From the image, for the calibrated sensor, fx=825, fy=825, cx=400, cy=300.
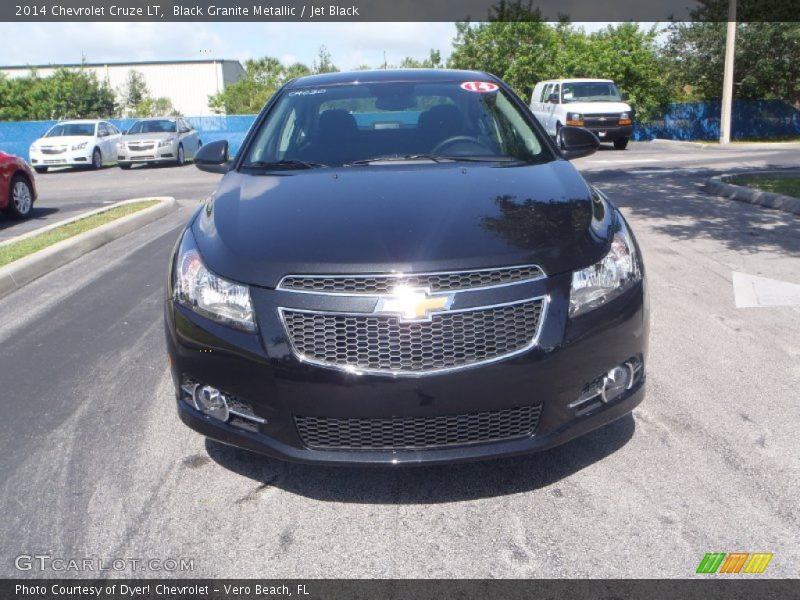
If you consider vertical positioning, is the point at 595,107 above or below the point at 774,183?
above

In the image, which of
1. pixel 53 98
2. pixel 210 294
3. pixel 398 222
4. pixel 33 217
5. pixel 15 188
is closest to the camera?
pixel 210 294

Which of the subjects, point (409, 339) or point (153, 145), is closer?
point (409, 339)

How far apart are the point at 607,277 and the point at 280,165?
191 cm

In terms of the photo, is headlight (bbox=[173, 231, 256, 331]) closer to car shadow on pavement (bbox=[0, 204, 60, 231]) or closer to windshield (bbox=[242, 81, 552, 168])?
windshield (bbox=[242, 81, 552, 168])

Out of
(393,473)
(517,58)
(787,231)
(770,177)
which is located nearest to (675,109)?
(517,58)

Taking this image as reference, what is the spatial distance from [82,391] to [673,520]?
124 inches

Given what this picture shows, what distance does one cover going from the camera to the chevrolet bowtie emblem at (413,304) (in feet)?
9.45

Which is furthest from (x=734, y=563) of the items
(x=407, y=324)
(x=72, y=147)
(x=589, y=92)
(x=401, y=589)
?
(x=72, y=147)

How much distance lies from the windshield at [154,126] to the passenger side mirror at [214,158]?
2240 cm

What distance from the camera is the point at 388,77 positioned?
5.16 m

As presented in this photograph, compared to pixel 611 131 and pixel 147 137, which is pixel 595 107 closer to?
pixel 611 131

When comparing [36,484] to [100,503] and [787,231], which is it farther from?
[787,231]

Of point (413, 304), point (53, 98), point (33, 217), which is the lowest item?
point (33, 217)

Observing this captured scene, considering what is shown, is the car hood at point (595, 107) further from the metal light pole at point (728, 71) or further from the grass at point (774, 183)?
the grass at point (774, 183)
